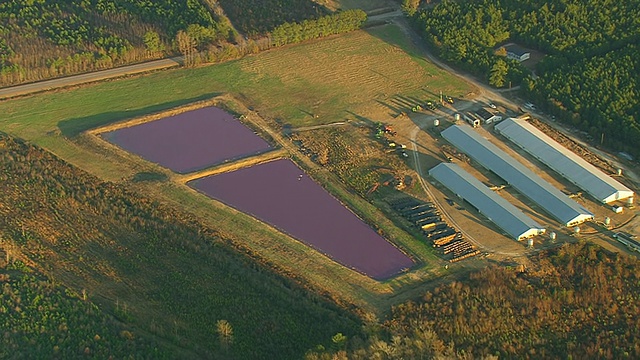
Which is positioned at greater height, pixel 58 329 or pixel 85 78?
pixel 85 78

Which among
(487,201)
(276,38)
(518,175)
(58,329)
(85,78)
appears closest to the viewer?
(58,329)

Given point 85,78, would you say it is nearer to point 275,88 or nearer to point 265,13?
point 275,88

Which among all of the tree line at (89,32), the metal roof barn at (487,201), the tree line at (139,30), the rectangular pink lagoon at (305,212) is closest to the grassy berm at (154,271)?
the rectangular pink lagoon at (305,212)

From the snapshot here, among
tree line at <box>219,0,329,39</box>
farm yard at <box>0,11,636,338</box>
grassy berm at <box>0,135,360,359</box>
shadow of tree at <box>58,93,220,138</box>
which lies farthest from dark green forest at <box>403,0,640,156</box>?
grassy berm at <box>0,135,360,359</box>

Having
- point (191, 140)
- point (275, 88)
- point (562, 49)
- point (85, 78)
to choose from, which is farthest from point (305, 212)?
point (562, 49)

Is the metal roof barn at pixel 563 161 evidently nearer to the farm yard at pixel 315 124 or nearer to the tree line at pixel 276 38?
the farm yard at pixel 315 124

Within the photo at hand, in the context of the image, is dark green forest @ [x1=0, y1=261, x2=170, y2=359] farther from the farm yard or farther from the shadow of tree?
the shadow of tree
